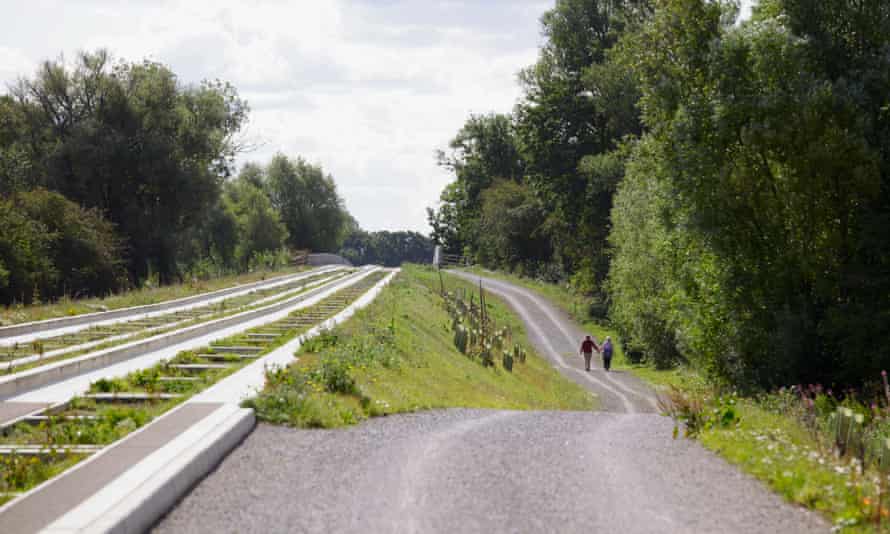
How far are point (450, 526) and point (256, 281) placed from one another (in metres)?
37.2

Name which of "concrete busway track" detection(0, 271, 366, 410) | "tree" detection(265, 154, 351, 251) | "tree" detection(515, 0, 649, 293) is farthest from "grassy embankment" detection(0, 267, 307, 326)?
"tree" detection(265, 154, 351, 251)

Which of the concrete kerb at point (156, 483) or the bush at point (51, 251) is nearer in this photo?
the concrete kerb at point (156, 483)

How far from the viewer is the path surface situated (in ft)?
22.1

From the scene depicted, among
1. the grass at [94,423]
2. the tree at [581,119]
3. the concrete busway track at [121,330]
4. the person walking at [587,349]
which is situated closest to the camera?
the grass at [94,423]

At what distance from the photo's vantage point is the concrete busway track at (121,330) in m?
14.4

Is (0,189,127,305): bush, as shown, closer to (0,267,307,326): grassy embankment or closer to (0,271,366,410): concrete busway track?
(0,267,307,326): grassy embankment

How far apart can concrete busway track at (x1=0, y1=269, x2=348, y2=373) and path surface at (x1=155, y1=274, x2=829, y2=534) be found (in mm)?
6471

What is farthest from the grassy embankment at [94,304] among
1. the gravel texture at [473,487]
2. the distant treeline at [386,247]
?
the distant treeline at [386,247]

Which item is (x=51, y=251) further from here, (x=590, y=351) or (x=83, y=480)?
(x=83, y=480)

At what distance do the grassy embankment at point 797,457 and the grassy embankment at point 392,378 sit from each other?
450 centimetres

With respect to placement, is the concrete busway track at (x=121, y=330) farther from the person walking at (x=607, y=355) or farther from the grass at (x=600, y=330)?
the person walking at (x=607, y=355)

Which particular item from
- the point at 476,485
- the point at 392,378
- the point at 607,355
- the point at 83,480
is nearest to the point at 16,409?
the point at 83,480

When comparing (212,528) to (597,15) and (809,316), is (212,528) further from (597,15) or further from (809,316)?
(597,15)

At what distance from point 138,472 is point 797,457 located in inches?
249
